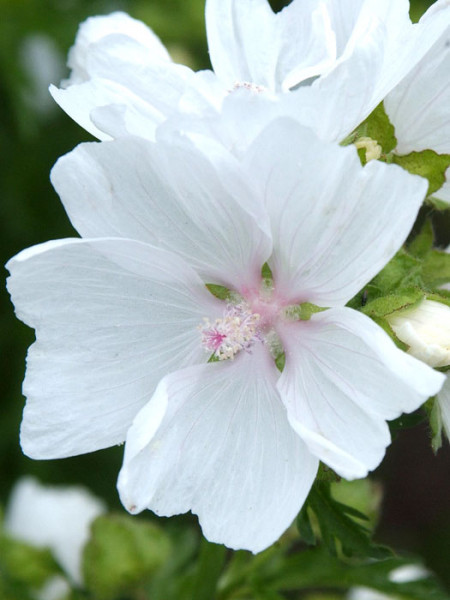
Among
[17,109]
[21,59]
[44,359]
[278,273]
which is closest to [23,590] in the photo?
[44,359]

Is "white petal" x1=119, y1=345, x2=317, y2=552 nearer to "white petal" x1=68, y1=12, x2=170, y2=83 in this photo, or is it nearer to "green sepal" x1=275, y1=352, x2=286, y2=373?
"green sepal" x1=275, y1=352, x2=286, y2=373

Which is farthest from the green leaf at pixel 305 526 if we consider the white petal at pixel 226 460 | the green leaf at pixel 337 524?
the white petal at pixel 226 460

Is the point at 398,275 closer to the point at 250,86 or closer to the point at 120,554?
the point at 250,86

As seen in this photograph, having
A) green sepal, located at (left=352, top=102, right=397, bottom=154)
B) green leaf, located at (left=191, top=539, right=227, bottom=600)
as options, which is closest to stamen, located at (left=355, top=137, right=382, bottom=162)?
green sepal, located at (left=352, top=102, right=397, bottom=154)

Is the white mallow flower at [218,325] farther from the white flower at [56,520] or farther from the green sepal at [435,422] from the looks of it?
the white flower at [56,520]

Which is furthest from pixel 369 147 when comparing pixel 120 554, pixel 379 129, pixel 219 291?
pixel 120 554

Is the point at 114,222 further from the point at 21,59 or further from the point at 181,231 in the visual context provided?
the point at 21,59
